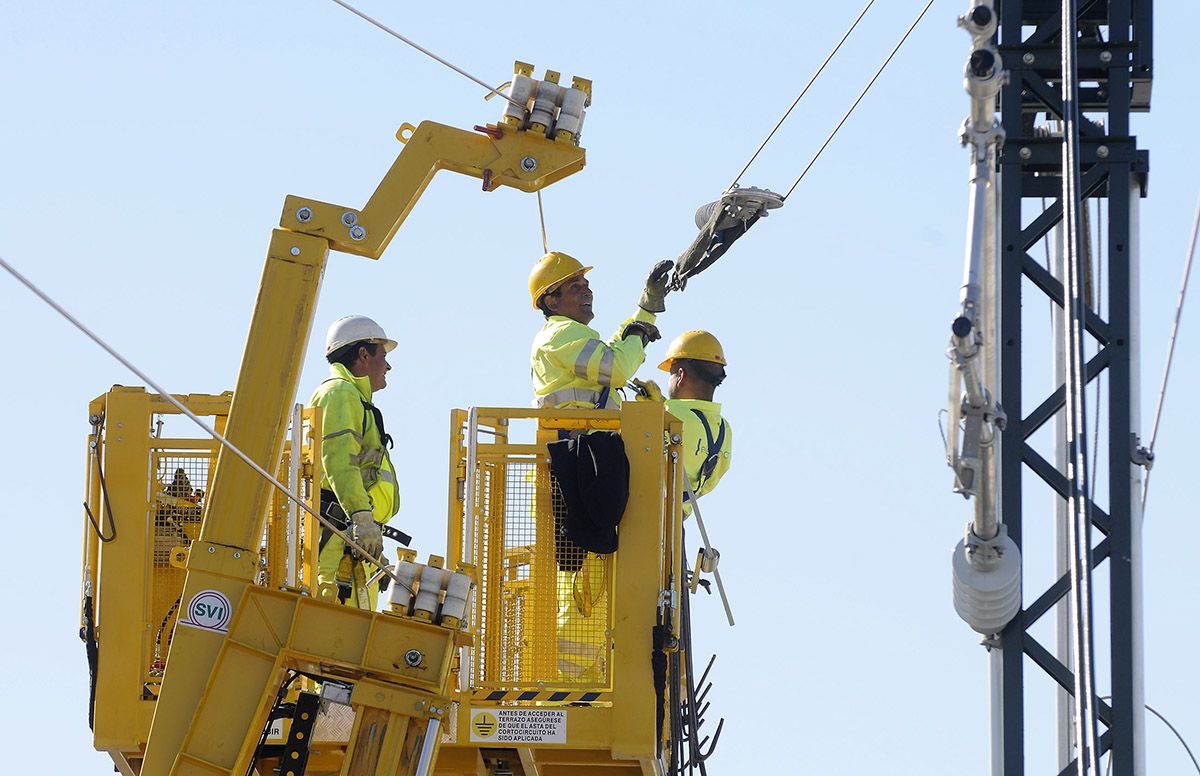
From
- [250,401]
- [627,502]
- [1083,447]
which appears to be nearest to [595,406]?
[627,502]

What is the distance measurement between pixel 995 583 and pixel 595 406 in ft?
12.6

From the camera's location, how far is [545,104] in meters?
13.3

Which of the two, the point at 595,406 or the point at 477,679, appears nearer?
the point at 477,679

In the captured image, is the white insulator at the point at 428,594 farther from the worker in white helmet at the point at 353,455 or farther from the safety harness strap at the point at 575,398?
the safety harness strap at the point at 575,398

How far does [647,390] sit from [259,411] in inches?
129

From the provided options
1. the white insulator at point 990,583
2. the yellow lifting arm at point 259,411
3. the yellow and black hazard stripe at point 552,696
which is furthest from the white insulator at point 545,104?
the white insulator at point 990,583

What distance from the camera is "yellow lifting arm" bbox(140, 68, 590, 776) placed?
12.0 metres

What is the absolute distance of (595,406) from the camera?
14.6 meters

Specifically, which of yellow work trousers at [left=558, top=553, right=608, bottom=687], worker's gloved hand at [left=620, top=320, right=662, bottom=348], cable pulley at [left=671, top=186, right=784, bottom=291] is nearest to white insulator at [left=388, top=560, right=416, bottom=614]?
yellow work trousers at [left=558, top=553, right=608, bottom=687]

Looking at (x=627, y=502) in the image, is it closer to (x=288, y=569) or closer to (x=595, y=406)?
(x=595, y=406)

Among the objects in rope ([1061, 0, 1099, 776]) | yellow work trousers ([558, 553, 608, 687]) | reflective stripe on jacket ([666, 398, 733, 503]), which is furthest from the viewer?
reflective stripe on jacket ([666, 398, 733, 503])

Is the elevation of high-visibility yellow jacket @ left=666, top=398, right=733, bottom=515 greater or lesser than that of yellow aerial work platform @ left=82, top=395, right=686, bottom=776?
greater

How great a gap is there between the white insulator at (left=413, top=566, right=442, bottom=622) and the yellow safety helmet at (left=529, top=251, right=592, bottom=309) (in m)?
3.58

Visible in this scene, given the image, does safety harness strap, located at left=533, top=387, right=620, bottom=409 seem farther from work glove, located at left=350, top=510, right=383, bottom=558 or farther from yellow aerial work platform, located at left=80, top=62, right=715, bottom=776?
work glove, located at left=350, top=510, right=383, bottom=558
